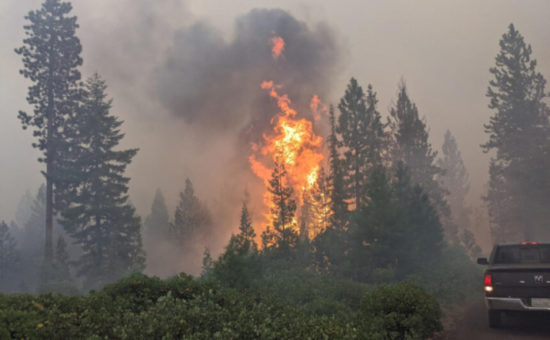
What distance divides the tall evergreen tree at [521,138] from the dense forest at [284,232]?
6.9 inches

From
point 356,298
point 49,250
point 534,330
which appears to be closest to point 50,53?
point 49,250

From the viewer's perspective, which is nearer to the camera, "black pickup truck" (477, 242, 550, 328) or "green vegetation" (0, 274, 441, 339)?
"green vegetation" (0, 274, 441, 339)

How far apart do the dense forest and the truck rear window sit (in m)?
2.42

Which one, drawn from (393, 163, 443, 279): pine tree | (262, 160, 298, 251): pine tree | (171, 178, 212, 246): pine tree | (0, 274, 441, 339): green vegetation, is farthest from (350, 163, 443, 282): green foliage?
(171, 178, 212, 246): pine tree

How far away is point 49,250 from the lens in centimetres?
4372

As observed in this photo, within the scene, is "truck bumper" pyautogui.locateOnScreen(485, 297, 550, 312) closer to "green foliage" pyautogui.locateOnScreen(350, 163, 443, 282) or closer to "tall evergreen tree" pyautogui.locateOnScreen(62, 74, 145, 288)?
"green foliage" pyautogui.locateOnScreen(350, 163, 443, 282)

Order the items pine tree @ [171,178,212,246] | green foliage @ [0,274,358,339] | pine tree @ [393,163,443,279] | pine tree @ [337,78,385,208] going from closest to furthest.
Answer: green foliage @ [0,274,358,339] < pine tree @ [393,163,443,279] < pine tree @ [337,78,385,208] < pine tree @ [171,178,212,246]

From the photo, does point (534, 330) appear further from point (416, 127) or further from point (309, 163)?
point (309, 163)

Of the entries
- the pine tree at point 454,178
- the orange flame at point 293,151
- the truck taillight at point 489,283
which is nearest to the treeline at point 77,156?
the orange flame at point 293,151

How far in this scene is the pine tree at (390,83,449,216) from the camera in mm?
50938

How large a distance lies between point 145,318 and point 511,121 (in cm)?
5655

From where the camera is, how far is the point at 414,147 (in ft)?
168

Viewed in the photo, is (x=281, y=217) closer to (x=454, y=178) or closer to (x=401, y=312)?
(x=401, y=312)

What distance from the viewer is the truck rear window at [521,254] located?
1062cm
